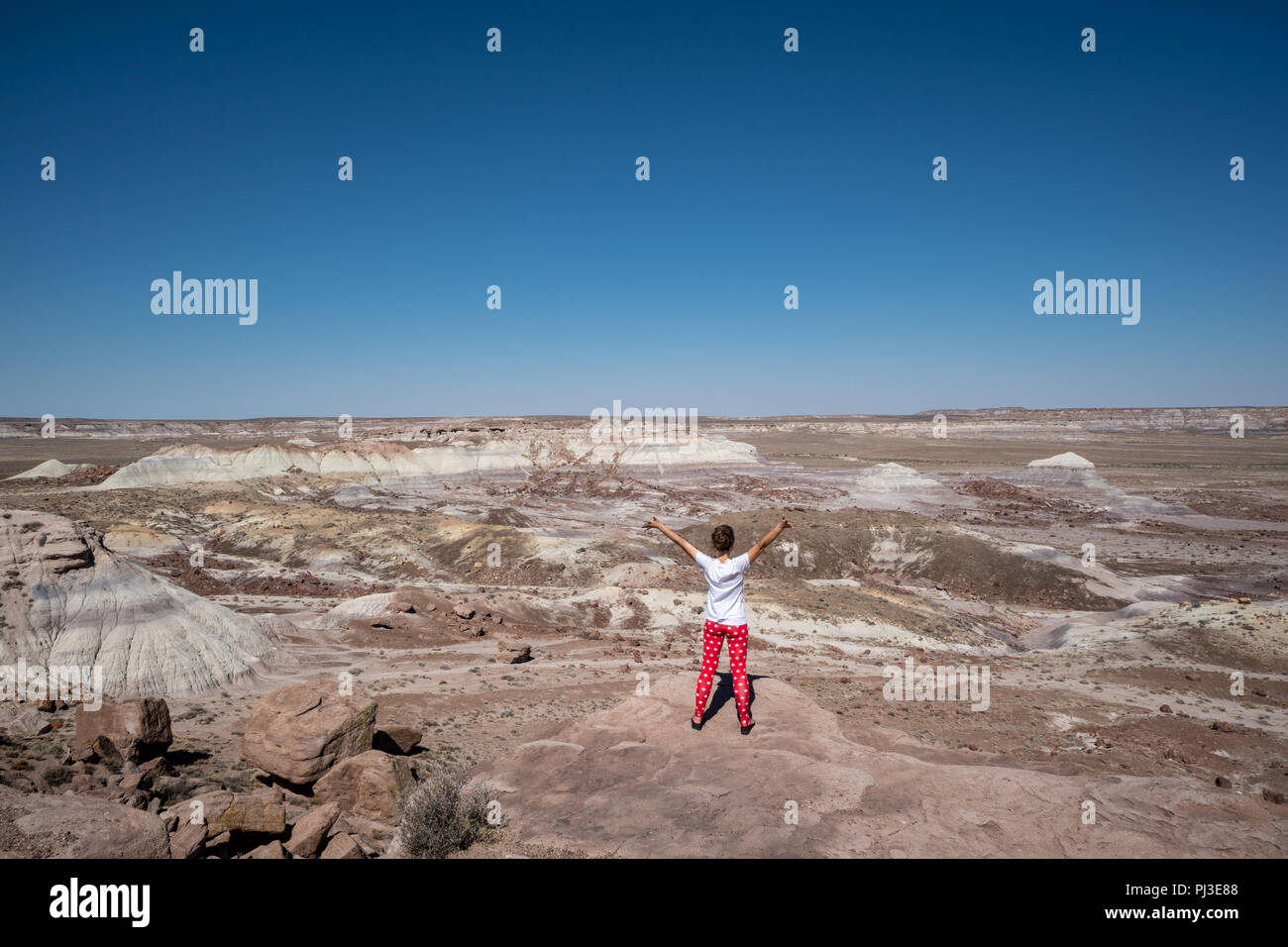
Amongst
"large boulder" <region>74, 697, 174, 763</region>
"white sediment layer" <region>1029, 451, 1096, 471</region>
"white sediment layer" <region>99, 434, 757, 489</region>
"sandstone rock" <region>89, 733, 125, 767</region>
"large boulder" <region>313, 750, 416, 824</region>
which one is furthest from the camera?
"white sediment layer" <region>1029, 451, 1096, 471</region>

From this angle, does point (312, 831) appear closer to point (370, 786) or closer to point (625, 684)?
point (370, 786)

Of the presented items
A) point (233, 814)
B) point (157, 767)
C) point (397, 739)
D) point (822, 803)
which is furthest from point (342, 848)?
point (822, 803)

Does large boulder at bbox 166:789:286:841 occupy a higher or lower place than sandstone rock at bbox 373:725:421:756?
higher

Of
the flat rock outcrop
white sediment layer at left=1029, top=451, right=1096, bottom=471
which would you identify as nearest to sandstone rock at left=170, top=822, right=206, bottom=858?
the flat rock outcrop

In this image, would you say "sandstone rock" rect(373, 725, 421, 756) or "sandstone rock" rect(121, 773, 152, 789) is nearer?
"sandstone rock" rect(121, 773, 152, 789)

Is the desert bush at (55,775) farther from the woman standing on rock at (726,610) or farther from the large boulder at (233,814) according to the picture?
the woman standing on rock at (726,610)

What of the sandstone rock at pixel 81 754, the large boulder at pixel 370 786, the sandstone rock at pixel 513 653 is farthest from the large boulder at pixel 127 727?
the sandstone rock at pixel 513 653

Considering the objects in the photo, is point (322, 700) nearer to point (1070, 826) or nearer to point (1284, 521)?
point (1070, 826)

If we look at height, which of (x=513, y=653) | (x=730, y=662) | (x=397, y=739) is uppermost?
(x=730, y=662)

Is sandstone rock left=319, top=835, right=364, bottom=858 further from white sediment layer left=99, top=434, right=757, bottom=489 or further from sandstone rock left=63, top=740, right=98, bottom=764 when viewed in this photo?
white sediment layer left=99, top=434, right=757, bottom=489
